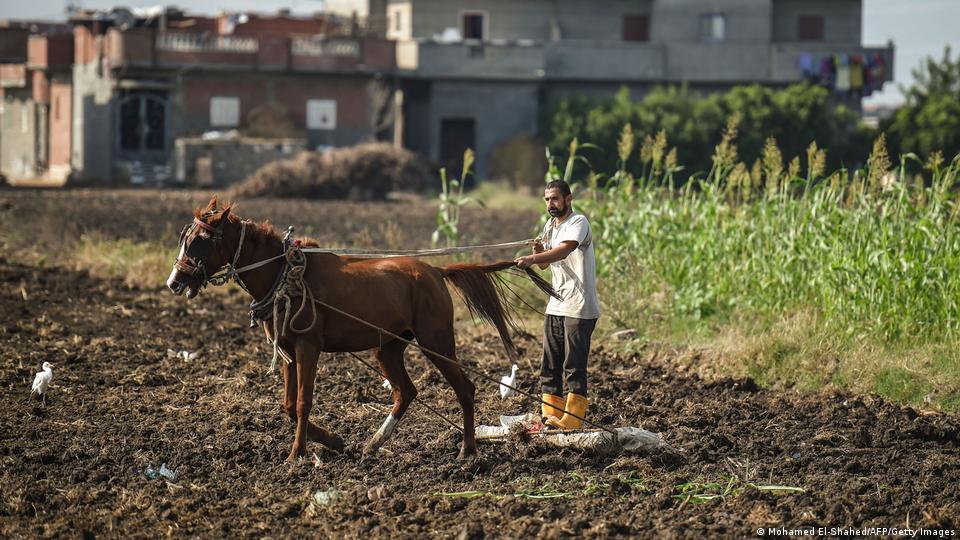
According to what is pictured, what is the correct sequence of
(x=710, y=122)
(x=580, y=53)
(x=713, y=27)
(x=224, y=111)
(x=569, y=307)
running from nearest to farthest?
(x=569, y=307) < (x=224, y=111) < (x=710, y=122) < (x=580, y=53) < (x=713, y=27)

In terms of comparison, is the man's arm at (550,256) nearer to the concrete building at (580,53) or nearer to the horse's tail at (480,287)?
the horse's tail at (480,287)

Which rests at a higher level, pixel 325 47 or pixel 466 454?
pixel 325 47

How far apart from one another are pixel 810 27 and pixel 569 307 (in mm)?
47059

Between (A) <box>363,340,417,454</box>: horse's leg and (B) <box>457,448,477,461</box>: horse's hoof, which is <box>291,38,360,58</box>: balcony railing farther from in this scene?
(B) <box>457,448,477,461</box>: horse's hoof

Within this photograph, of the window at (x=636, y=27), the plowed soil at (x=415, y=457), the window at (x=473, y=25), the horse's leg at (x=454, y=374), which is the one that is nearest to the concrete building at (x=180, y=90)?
the window at (x=473, y=25)

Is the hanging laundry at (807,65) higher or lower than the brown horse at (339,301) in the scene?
higher

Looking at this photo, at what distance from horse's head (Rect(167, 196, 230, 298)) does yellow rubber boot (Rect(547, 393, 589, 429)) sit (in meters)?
2.67

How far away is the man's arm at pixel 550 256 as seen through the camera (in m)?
9.23

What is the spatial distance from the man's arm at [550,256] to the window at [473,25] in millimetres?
43083

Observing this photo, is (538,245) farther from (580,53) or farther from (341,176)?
(580,53)

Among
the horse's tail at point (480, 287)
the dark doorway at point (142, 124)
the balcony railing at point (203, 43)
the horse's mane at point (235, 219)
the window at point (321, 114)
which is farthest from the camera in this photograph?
the window at point (321, 114)

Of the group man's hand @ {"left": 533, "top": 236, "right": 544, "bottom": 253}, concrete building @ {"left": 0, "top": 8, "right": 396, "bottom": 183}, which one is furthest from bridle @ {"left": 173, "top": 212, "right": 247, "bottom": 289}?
concrete building @ {"left": 0, "top": 8, "right": 396, "bottom": 183}

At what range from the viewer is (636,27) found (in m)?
52.8

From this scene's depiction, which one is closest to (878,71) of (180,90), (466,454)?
(180,90)
